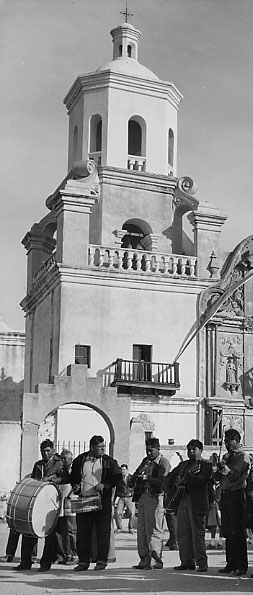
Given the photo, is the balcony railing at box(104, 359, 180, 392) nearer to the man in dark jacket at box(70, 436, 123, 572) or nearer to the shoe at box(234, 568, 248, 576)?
the man in dark jacket at box(70, 436, 123, 572)

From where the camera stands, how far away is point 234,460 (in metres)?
13.5

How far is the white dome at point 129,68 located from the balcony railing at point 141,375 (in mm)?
10769

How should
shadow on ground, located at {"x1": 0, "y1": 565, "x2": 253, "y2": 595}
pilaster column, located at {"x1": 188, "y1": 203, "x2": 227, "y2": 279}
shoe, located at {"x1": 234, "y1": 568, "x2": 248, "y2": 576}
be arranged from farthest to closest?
pilaster column, located at {"x1": 188, "y1": 203, "x2": 227, "y2": 279} → shoe, located at {"x1": 234, "y1": 568, "x2": 248, "y2": 576} → shadow on ground, located at {"x1": 0, "y1": 565, "x2": 253, "y2": 595}

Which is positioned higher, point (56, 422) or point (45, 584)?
point (56, 422)

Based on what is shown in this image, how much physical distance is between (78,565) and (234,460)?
98.6 inches

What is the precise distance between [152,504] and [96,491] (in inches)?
39.1

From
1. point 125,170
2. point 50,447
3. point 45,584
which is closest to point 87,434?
point 125,170

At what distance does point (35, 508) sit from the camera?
43.5 feet

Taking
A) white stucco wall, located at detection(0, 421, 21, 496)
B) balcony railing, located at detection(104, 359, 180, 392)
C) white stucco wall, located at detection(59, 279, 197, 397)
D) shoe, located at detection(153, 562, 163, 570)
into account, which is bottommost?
shoe, located at detection(153, 562, 163, 570)

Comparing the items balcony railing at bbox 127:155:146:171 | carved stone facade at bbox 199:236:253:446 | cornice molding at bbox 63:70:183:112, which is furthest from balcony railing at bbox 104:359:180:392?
cornice molding at bbox 63:70:183:112

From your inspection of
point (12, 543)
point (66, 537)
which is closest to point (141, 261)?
point (66, 537)

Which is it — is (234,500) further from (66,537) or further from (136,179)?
(136,179)

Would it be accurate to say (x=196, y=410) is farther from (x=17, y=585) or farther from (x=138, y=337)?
(x=17, y=585)

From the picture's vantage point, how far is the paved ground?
1117cm
